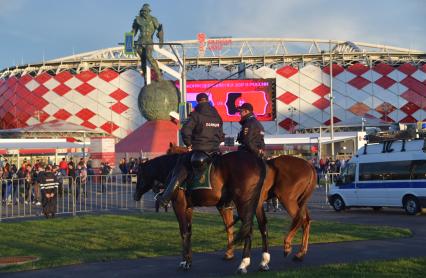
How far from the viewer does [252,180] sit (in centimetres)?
830

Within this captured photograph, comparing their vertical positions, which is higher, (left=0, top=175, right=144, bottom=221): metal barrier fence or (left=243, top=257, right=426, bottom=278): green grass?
(left=0, top=175, right=144, bottom=221): metal barrier fence

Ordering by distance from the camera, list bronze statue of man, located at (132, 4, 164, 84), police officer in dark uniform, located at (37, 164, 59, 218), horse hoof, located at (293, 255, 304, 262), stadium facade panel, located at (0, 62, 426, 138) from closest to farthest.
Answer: horse hoof, located at (293, 255, 304, 262), police officer in dark uniform, located at (37, 164, 59, 218), bronze statue of man, located at (132, 4, 164, 84), stadium facade panel, located at (0, 62, 426, 138)

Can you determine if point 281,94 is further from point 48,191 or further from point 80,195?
point 48,191

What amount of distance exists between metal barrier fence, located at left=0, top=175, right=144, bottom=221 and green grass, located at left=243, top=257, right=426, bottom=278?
1174 centimetres

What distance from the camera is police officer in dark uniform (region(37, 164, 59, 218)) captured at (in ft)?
57.9

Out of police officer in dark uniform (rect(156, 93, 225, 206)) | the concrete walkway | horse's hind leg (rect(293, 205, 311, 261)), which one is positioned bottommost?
the concrete walkway

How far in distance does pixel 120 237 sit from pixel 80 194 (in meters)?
8.54

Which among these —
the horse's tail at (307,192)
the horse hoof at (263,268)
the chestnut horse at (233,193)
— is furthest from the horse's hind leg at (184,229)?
the horse's tail at (307,192)

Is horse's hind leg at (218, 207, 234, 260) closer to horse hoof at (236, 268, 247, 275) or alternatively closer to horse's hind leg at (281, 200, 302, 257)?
horse's hind leg at (281, 200, 302, 257)

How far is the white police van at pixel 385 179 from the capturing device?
18.5 m

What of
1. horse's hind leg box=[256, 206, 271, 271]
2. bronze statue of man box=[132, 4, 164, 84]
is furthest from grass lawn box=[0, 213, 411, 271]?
bronze statue of man box=[132, 4, 164, 84]

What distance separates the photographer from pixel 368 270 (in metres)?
7.77

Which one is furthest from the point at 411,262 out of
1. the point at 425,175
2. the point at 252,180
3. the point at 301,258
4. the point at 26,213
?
the point at 26,213

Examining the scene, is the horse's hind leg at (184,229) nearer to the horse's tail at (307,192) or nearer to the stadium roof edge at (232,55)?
the horse's tail at (307,192)
